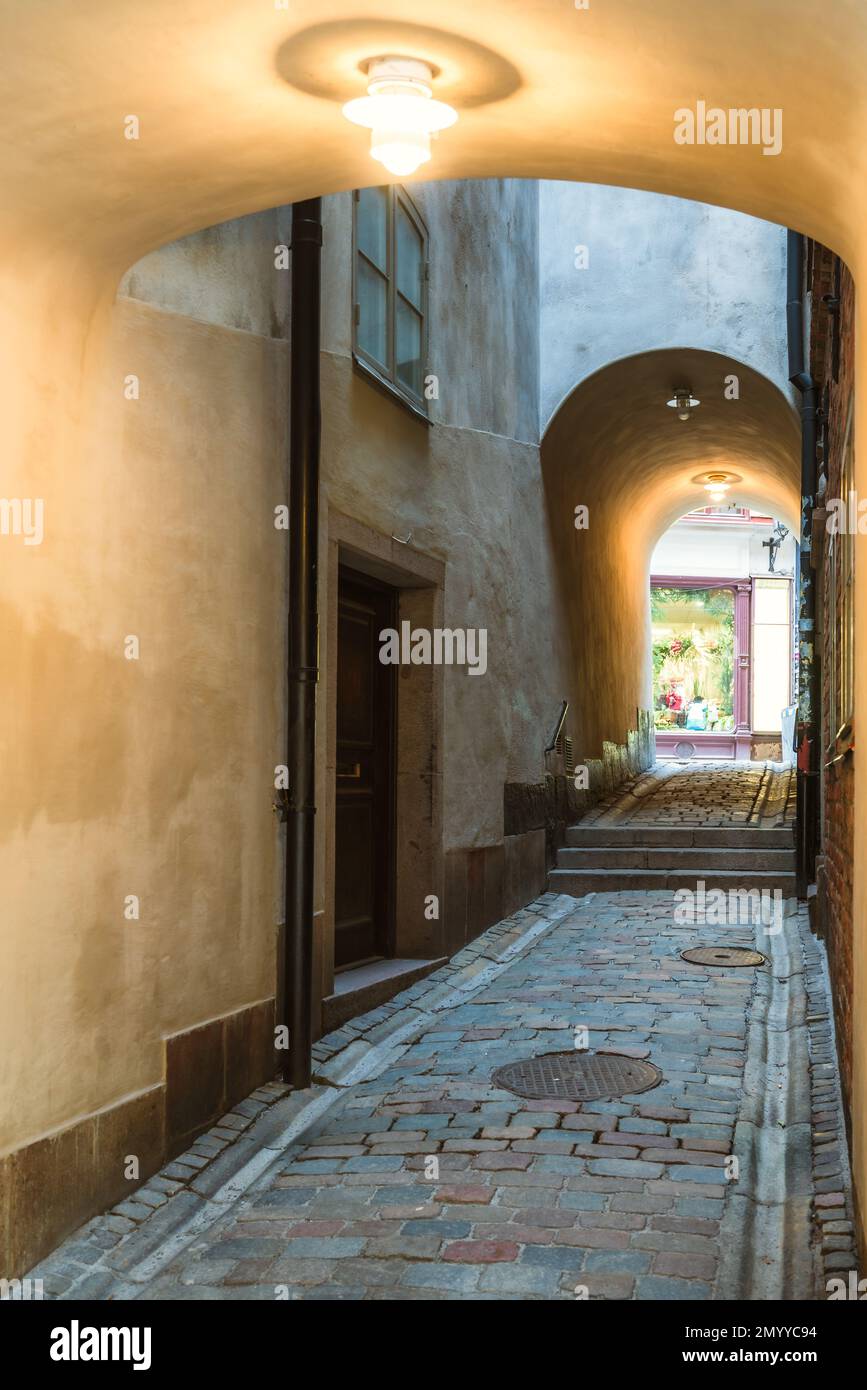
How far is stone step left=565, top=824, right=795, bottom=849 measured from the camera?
12305 mm

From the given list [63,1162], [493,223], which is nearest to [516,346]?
[493,223]

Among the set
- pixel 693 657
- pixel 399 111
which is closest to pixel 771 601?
pixel 693 657

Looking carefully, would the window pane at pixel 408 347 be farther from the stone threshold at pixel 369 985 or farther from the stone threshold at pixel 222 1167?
the stone threshold at pixel 222 1167

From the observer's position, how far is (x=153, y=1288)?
394 centimetres

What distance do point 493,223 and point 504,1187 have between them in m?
8.10

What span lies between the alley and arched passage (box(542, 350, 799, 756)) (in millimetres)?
6093

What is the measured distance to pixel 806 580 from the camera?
37.1 ft

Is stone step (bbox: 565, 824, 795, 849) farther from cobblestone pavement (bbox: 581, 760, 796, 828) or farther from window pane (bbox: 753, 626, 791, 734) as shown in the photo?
window pane (bbox: 753, 626, 791, 734)

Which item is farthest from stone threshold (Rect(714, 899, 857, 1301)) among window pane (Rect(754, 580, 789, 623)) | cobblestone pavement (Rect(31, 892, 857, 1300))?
window pane (Rect(754, 580, 789, 623))

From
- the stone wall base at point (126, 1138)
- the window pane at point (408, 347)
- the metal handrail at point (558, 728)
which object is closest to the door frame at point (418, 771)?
the window pane at point (408, 347)

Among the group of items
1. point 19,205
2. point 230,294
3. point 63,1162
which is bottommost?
point 63,1162

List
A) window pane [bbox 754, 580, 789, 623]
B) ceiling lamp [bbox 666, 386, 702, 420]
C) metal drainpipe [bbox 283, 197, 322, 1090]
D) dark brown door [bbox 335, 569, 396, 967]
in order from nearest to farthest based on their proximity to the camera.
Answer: metal drainpipe [bbox 283, 197, 322, 1090], dark brown door [bbox 335, 569, 396, 967], ceiling lamp [bbox 666, 386, 702, 420], window pane [bbox 754, 580, 789, 623]

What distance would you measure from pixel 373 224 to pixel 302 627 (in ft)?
10.3
